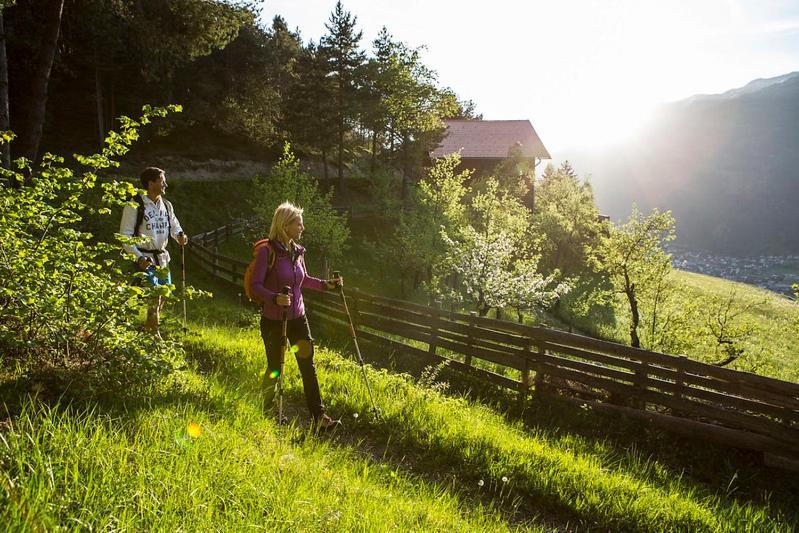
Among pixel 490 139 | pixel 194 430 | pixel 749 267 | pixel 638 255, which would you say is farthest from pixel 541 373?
pixel 749 267

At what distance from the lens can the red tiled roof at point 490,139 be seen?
155 ft

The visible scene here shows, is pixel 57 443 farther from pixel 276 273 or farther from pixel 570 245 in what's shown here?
pixel 570 245

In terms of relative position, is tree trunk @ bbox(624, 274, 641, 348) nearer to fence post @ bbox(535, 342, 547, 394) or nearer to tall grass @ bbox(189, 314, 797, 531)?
fence post @ bbox(535, 342, 547, 394)

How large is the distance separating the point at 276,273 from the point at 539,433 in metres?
4.90

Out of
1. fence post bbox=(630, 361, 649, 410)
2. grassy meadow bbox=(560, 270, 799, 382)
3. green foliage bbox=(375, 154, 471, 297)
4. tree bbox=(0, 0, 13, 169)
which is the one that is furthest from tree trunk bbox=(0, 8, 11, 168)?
grassy meadow bbox=(560, 270, 799, 382)

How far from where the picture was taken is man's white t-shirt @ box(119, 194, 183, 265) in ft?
19.9

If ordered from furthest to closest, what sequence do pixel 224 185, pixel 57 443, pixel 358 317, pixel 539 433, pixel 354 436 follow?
pixel 224 185 → pixel 358 317 → pixel 539 433 → pixel 354 436 → pixel 57 443

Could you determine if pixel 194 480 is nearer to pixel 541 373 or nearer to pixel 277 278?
pixel 277 278

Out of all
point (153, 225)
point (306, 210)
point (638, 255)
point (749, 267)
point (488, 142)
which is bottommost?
point (153, 225)

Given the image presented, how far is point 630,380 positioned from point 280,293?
694 centimetres

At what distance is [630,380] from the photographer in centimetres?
853

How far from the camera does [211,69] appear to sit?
34531mm

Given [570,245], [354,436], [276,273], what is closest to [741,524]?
[354,436]

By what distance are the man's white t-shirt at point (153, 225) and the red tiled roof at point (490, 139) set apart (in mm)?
41853
